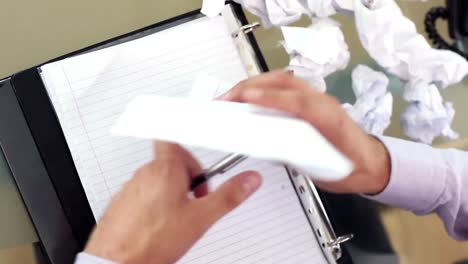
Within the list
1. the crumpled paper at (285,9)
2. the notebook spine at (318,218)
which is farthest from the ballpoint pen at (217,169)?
the crumpled paper at (285,9)

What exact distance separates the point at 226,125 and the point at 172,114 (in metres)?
0.04

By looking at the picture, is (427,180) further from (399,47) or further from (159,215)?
(159,215)

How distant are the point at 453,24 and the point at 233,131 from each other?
1.34 feet

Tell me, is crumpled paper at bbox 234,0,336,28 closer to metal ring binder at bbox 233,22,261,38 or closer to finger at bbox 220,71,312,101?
metal ring binder at bbox 233,22,261,38

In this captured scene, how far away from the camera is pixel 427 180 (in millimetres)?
540

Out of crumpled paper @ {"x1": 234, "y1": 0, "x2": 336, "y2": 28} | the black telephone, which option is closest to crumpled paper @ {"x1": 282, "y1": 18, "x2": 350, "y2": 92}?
crumpled paper @ {"x1": 234, "y1": 0, "x2": 336, "y2": 28}

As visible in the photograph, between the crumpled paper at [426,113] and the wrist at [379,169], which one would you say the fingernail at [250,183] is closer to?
the wrist at [379,169]

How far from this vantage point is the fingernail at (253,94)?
400 mm

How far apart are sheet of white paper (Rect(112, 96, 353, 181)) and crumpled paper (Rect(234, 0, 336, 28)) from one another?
0.85 feet

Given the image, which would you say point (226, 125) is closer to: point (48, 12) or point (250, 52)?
point (250, 52)

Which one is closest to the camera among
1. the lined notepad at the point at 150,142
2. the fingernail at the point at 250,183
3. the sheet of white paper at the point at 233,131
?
the sheet of white paper at the point at 233,131

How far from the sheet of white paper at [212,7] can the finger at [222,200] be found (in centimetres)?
21

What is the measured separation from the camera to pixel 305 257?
0.55 meters

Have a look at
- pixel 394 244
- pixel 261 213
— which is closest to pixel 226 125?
pixel 261 213
